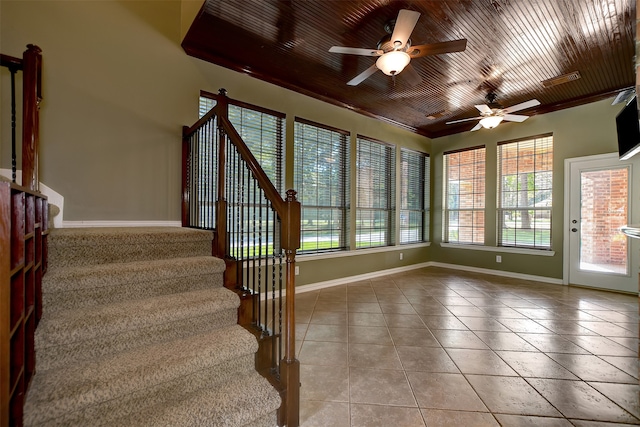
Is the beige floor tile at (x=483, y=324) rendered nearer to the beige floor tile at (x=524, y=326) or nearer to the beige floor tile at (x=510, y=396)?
the beige floor tile at (x=524, y=326)

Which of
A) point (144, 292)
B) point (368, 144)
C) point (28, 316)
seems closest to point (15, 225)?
point (28, 316)

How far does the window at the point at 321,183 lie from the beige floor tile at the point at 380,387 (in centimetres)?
221

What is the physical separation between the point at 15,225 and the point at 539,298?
16.8ft

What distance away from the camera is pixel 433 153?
615 centimetres

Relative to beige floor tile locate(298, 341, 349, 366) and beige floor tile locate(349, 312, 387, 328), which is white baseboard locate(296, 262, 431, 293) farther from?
beige floor tile locate(298, 341, 349, 366)

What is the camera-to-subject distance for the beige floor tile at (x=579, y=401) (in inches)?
60.6

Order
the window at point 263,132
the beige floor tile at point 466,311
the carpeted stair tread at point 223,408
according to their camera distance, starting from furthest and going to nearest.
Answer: the window at point 263,132, the beige floor tile at point 466,311, the carpeted stair tread at point 223,408

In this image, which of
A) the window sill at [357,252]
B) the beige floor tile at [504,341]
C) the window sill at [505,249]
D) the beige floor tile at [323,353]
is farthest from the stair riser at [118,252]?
the window sill at [505,249]

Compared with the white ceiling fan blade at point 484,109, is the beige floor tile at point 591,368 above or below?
below

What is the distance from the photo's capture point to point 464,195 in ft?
18.5

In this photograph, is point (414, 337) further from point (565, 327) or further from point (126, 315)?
point (126, 315)

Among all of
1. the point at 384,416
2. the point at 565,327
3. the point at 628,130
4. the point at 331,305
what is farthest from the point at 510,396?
the point at 628,130

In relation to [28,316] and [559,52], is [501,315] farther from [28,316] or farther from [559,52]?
[28,316]

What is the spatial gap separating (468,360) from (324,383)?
1186 millimetres
